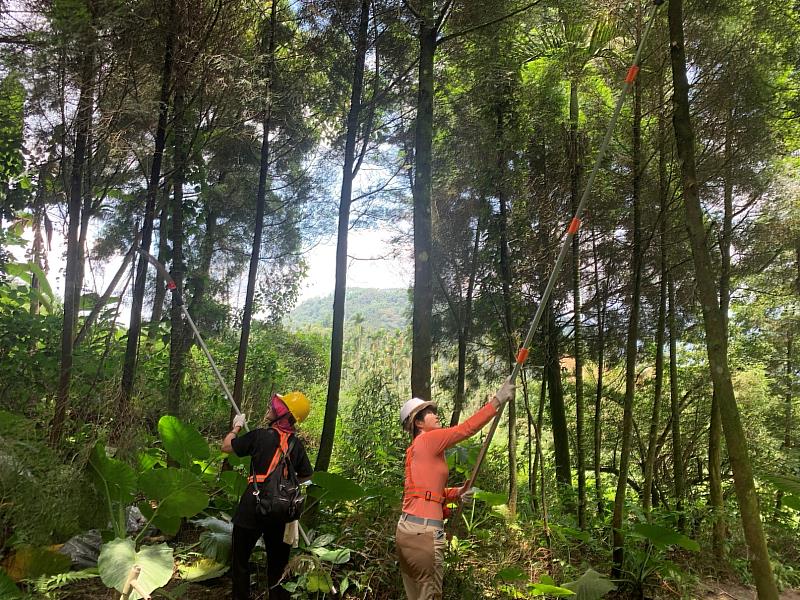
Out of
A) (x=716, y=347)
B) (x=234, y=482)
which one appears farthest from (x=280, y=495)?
(x=716, y=347)

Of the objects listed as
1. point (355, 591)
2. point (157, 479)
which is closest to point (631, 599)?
point (355, 591)

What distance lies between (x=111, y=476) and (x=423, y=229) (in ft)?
11.7

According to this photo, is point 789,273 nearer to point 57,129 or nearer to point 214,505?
point 214,505

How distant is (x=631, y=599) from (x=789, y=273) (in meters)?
6.99

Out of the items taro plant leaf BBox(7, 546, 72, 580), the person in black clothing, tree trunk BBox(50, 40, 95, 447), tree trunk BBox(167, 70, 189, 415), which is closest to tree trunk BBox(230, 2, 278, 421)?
tree trunk BBox(167, 70, 189, 415)

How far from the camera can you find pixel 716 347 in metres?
3.50

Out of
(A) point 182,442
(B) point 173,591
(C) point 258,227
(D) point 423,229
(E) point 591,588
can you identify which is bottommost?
(B) point 173,591

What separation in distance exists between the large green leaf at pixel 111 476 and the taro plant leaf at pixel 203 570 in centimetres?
75

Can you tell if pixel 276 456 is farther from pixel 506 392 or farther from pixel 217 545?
pixel 506 392

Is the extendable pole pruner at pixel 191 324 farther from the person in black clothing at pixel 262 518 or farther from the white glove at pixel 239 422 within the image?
the person in black clothing at pixel 262 518

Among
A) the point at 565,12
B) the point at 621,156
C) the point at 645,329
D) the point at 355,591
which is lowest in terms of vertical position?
the point at 355,591

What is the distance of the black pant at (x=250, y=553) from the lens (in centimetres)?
371

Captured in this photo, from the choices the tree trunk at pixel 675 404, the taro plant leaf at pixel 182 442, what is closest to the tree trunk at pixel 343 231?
the taro plant leaf at pixel 182 442

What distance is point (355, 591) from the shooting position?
4.09 metres
